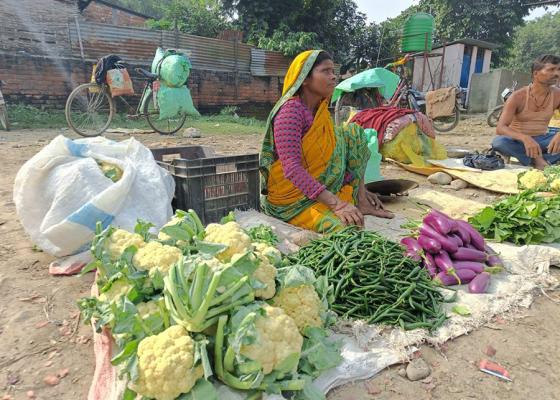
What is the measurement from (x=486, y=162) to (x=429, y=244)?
3.31 metres

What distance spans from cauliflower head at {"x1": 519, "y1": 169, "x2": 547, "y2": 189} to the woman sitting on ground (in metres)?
2.01

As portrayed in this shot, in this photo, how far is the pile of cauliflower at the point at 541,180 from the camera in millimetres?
3822

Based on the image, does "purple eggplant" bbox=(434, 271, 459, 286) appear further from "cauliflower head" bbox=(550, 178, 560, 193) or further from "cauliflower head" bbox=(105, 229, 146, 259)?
"cauliflower head" bbox=(550, 178, 560, 193)

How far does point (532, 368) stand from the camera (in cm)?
181

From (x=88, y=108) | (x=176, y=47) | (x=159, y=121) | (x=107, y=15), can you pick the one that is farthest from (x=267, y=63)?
(x=88, y=108)

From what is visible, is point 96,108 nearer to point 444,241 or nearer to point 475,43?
point 444,241

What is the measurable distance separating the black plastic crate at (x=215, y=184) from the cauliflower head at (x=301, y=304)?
147 centimetres

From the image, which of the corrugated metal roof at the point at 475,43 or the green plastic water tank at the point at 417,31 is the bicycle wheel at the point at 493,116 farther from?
the corrugated metal roof at the point at 475,43

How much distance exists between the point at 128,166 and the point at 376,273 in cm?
177

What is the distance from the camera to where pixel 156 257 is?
1577 mm

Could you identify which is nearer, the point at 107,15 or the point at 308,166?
the point at 308,166

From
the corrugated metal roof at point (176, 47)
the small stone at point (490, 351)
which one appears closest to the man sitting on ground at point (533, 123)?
the small stone at point (490, 351)

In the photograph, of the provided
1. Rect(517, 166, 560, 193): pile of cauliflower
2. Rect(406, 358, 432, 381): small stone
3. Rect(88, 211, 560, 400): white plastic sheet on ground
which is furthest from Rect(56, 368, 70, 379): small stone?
Rect(517, 166, 560, 193): pile of cauliflower

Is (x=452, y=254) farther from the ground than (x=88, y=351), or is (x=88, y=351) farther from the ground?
(x=452, y=254)
